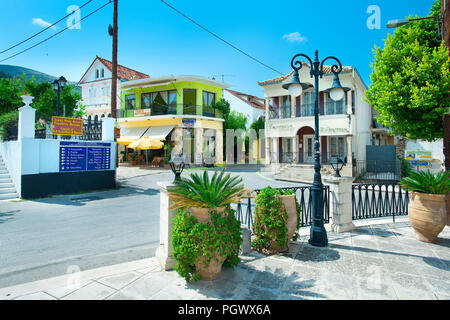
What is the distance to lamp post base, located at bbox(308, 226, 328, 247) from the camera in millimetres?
5152

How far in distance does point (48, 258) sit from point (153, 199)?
609 cm

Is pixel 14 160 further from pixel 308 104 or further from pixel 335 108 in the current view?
pixel 335 108

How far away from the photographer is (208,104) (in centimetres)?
2698

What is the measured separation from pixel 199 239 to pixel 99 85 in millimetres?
33611

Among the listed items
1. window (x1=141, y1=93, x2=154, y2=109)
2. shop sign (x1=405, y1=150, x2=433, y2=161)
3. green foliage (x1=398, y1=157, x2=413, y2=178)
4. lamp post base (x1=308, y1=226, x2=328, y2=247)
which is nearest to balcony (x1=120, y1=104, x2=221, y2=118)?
window (x1=141, y1=93, x2=154, y2=109)

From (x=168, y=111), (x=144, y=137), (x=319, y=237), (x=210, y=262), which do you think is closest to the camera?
(x=210, y=262)

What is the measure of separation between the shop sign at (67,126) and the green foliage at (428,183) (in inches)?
531

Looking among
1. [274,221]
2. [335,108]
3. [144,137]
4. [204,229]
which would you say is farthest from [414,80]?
[144,137]

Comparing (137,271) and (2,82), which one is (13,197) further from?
(2,82)

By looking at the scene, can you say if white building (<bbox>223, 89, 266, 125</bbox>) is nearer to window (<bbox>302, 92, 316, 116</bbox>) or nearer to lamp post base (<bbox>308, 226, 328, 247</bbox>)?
window (<bbox>302, 92, 316, 116</bbox>)

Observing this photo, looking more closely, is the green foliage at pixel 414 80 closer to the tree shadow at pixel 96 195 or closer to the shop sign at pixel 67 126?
the tree shadow at pixel 96 195

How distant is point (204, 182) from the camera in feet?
12.9

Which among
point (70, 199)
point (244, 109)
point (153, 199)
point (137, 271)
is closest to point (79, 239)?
point (137, 271)

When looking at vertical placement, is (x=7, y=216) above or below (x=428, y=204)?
below
